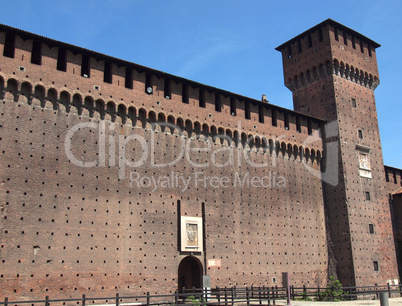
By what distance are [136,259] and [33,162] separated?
17.6 feet

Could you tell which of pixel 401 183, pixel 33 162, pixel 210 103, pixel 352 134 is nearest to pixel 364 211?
pixel 352 134

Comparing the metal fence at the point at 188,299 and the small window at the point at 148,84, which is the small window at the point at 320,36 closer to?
the small window at the point at 148,84

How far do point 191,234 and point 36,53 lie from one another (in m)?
9.72

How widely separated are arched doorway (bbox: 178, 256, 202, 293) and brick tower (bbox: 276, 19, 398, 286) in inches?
337

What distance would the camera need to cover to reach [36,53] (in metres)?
17.0

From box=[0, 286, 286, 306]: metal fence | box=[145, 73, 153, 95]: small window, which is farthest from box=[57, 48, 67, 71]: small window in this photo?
box=[0, 286, 286, 306]: metal fence

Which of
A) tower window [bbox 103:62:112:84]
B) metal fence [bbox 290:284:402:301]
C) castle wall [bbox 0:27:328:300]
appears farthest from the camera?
tower window [bbox 103:62:112:84]

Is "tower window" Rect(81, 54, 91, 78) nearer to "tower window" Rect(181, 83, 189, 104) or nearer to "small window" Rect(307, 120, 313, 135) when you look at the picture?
"tower window" Rect(181, 83, 189, 104)

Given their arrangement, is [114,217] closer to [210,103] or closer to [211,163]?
[211,163]

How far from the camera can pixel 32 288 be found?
47.6 ft

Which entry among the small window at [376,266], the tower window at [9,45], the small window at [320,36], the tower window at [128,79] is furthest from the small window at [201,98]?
the small window at [376,266]

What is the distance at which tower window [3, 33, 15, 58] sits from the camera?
16.4m

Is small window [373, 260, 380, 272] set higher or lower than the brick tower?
lower

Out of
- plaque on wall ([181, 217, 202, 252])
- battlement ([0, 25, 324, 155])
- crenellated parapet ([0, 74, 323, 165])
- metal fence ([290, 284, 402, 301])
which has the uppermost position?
battlement ([0, 25, 324, 155])
